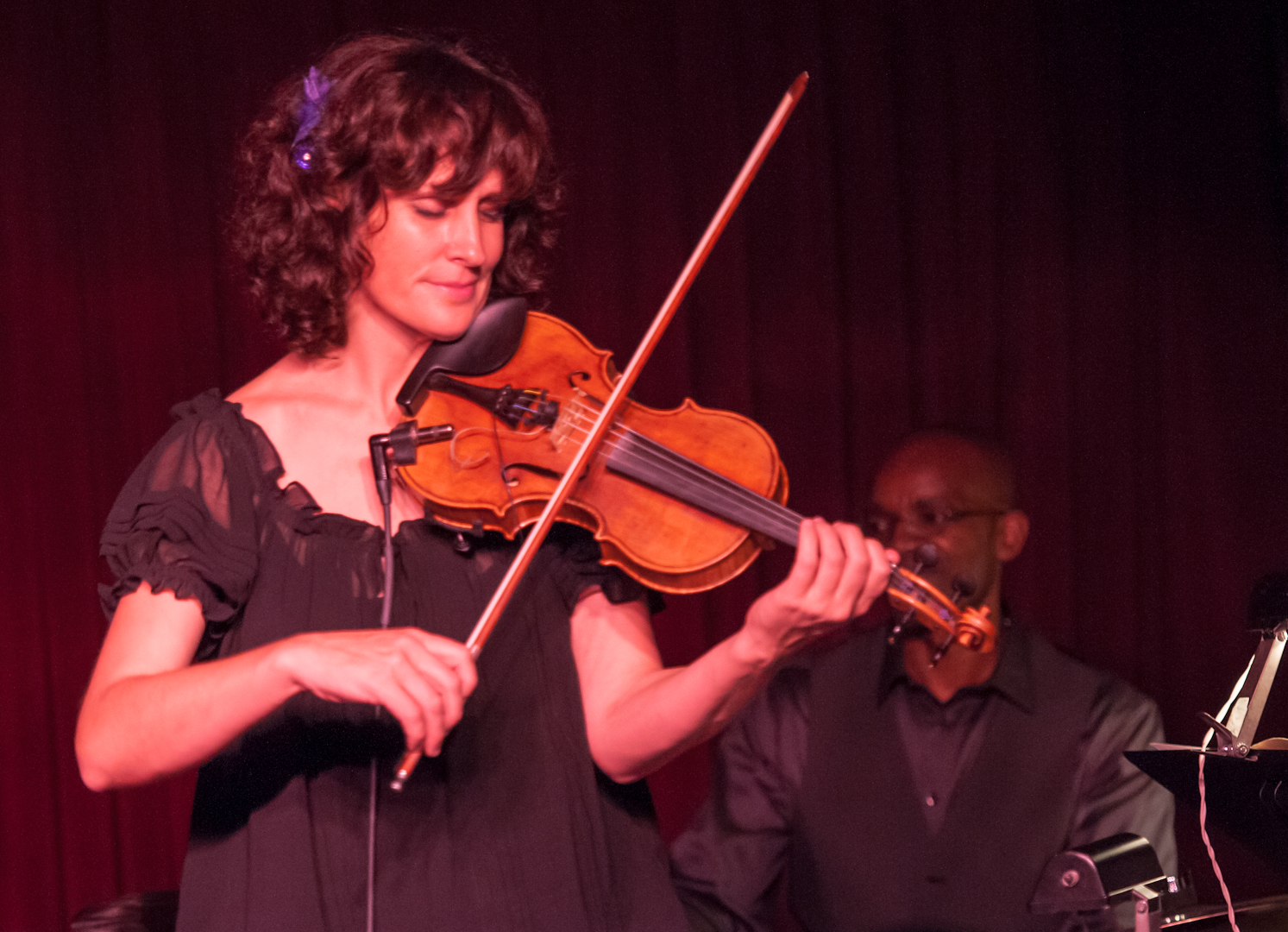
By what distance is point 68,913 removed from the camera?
109 inches

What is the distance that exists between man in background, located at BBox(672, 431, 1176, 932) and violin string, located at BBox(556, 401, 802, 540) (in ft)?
3.06

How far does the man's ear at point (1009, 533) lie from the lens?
8.16 feet

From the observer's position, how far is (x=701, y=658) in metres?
1.23

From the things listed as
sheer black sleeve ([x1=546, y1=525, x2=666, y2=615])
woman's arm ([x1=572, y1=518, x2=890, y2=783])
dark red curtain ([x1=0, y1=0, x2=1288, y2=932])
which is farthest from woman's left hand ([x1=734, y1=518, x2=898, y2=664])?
dark red curtain ([x1=0, y1=0, x2=1288, y2=932])

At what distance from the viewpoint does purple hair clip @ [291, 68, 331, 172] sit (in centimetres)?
127

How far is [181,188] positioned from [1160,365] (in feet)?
8.39

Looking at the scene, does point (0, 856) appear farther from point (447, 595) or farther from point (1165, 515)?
point (1165, 515)

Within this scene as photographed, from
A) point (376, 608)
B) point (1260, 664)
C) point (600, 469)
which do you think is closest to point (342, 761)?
point (376, 608)

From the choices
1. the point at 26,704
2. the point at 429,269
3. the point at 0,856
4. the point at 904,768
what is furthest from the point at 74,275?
the point at 904,768

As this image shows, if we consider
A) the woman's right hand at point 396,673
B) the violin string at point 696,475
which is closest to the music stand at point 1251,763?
the violin string at point 696,475

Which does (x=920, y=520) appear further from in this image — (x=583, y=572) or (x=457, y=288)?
(x=457, y=288)

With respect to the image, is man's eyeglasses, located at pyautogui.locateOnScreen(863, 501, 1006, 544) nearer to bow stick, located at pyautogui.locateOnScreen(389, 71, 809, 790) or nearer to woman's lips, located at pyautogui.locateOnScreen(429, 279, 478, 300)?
bow stick, located at pyautogui.locateOnScreen(389, 71, 809, 790)

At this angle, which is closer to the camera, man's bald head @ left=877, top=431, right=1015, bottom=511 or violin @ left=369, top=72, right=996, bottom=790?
violin @ left=369, top=72, right=996, bottom=790

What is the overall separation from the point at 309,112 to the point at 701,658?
670 millimetres
